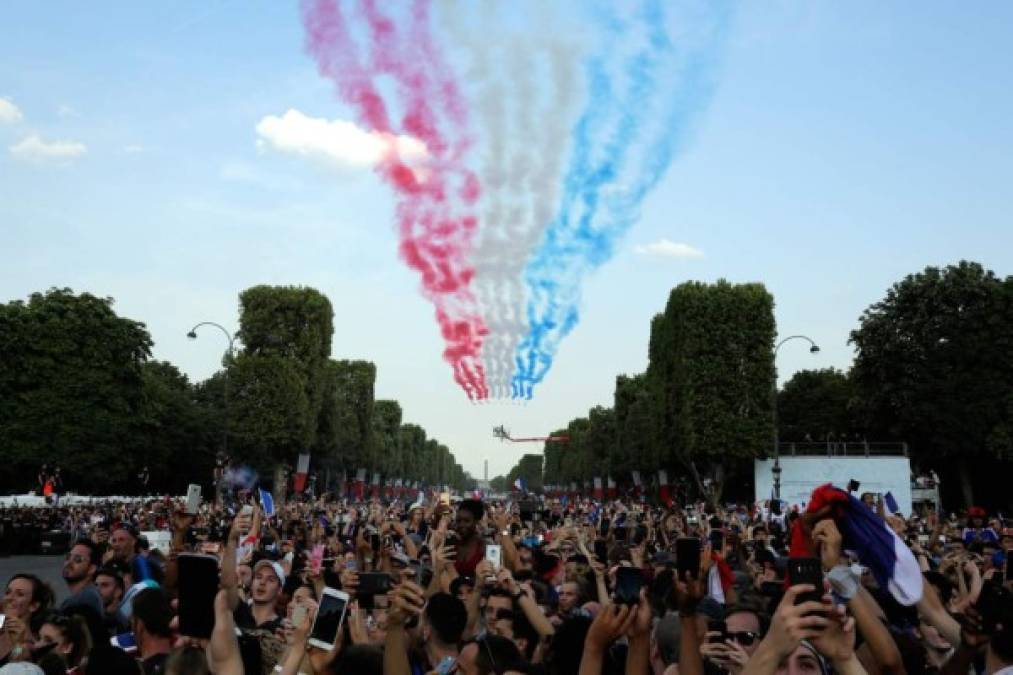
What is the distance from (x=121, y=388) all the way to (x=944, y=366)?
4634 centimetres

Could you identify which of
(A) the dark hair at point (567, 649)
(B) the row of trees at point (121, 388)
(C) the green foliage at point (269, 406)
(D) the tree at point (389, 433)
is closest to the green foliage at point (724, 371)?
(C) the green foliage at point (269, 406)

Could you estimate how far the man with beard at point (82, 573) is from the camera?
7.77 metres

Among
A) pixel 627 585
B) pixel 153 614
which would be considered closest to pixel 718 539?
pixel 153 614

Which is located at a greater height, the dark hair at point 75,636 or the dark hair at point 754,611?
the dark hair at point 754,611

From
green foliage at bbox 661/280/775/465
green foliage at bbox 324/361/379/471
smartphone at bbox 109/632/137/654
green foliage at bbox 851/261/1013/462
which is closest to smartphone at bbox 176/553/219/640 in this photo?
smartphone at bbox 109/632/137/654

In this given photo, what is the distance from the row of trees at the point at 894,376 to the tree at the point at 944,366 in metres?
0.06

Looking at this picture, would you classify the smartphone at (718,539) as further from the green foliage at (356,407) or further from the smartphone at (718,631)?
the green foliage at (356,407)

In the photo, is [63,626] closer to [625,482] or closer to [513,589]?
[513,589]

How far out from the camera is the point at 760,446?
170 ft

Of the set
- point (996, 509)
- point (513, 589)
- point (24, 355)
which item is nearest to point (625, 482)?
point (996, 509)

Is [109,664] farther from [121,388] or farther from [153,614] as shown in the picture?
[121,388]

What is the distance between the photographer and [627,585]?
13.2 feet

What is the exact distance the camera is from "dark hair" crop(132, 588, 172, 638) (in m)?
5.62

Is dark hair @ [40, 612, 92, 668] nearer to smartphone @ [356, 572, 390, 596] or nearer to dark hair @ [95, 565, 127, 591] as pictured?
smartphone @ [356, 572, 390, 596]
